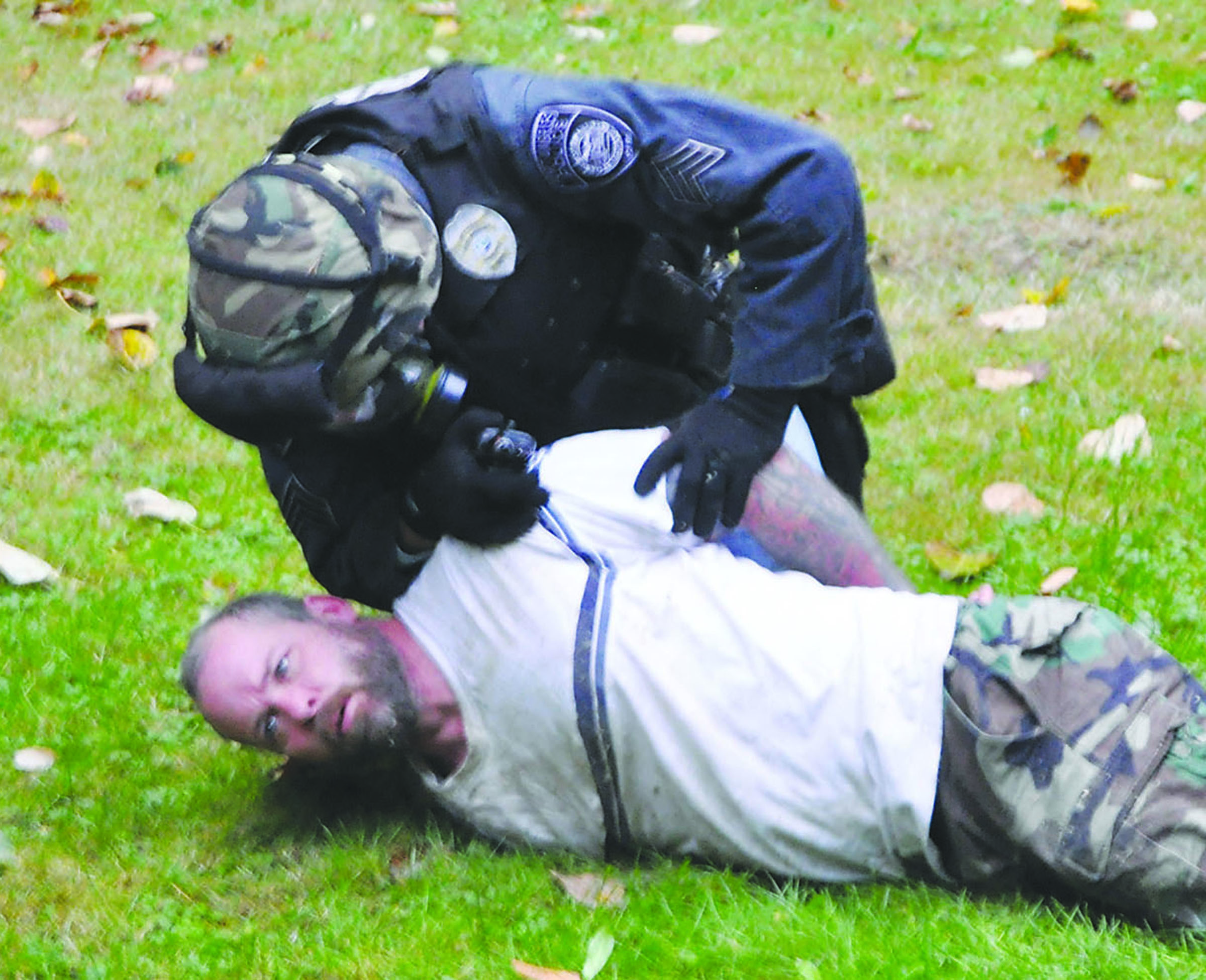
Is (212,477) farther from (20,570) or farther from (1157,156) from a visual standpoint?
(1157,156)

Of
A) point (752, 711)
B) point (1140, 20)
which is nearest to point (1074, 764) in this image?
point (752, 711)

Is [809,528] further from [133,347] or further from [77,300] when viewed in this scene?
[77,300]

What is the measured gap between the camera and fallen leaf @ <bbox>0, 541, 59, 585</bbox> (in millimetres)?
3637

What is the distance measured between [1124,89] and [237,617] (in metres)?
4.59

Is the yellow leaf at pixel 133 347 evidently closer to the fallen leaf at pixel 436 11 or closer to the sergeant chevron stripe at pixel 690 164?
the sergeant chevron stripe at pixel 690 164

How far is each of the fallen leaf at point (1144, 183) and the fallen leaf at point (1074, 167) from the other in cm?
15

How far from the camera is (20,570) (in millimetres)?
3648

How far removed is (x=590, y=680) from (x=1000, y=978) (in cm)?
75

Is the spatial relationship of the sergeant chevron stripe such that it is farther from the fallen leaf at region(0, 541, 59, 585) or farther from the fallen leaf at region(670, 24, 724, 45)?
the fallen leaf at region(670, 24, 724, 45)

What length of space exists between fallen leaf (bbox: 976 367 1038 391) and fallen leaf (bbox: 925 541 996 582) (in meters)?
0.85

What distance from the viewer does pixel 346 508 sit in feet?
9.75

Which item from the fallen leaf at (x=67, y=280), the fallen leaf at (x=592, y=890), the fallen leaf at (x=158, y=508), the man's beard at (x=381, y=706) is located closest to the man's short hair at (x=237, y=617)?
the man's beard at (x=381, y=706)

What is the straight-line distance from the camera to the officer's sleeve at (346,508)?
2918 mm

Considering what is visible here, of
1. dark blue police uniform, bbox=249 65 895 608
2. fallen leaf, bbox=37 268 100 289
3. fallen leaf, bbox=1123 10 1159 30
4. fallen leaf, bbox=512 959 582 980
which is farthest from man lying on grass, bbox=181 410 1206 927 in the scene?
fallen leaf, bbox=1123 10 1159 30
